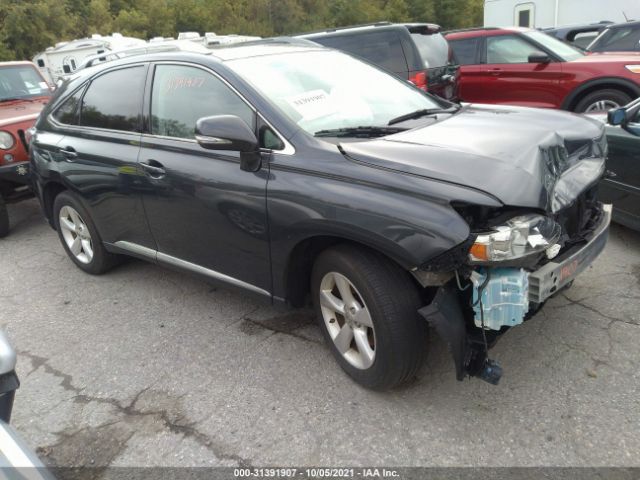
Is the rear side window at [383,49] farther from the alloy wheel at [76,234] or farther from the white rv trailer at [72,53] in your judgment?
the white rv trailer at [72,53]

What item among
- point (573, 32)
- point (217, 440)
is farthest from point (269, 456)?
point (573, 32)

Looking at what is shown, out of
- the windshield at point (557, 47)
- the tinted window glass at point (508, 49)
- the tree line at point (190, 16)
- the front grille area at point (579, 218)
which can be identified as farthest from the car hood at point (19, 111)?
the tree line at point (190, 16)

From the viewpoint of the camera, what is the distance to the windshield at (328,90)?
3.02 meters

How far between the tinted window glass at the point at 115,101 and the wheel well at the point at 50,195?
734 mm

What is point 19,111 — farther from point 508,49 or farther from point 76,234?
point 508,49

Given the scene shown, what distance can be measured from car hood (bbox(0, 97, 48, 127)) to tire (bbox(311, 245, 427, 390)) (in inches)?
193

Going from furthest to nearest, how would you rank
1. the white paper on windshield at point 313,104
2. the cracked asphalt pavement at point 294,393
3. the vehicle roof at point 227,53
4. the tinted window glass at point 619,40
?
1. the tinted window glass at point 619,40
2. the vehicle roof at point 227,53
3. the white paper on windshield at point 313,104
4. the cracked asphalt pavement at point 294,393

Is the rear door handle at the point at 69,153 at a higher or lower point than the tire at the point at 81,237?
higher

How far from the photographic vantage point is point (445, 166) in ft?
7.88

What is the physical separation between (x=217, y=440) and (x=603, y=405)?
6.19ft

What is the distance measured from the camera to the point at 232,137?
108 inches

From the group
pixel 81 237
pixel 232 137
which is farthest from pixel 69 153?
pixel 232 137

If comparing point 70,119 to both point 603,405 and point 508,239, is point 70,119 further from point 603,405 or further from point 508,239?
point 603,405

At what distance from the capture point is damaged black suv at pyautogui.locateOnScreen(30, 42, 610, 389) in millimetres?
2311
